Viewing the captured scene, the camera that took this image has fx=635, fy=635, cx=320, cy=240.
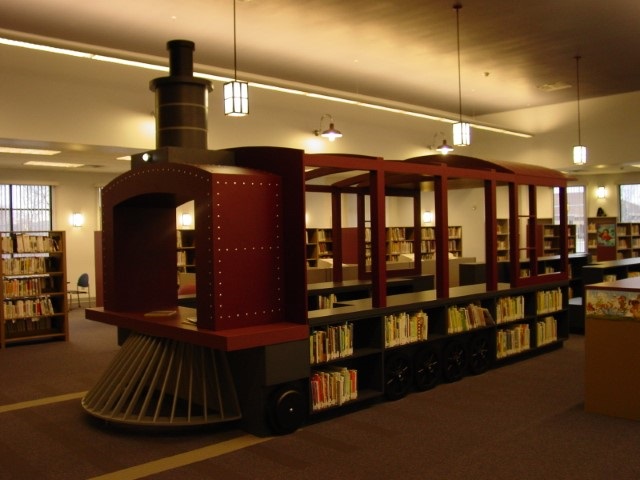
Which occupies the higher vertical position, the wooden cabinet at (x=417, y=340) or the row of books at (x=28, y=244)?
the row of books at (x=28, y=244)

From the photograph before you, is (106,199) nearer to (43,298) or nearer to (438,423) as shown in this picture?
(438,423)

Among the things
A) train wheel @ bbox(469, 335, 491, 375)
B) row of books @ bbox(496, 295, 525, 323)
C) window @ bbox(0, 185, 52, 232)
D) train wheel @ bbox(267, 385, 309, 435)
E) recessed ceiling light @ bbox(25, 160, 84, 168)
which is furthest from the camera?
window @ bbox(0, 185, 52, 232)

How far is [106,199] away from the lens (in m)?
6.42

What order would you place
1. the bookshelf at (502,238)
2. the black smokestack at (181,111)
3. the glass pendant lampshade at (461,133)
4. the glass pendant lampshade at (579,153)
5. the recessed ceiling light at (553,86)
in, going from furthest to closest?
the bookshelf at (502,238) → the recessed ceiling light at (553,86) → the glass pendant lampshade at (579,153) → the glass pendant lampshade at (461,133) → the black smokestack at (181,111)

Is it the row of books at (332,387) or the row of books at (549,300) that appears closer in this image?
the row of books at (332,387)

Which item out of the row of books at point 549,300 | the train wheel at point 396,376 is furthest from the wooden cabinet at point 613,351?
the row of books at point 549,300

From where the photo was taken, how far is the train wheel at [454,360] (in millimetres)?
6723

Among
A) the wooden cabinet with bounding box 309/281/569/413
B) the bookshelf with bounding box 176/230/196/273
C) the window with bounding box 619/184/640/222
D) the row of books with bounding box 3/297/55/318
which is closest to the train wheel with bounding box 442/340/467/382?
A: the wooden cabinet with bounding box 309/281/569/413

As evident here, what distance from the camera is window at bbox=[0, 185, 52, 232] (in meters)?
15.4

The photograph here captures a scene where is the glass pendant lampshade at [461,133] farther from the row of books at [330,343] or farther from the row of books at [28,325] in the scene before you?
the row of books at [28,325]

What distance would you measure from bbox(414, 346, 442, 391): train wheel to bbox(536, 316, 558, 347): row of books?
6.91 ft

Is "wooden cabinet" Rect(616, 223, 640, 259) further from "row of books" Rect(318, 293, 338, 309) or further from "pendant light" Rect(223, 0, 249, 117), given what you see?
"pendant light" Rect(223, 0, 249, 117)

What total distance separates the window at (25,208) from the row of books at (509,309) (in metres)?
11.8

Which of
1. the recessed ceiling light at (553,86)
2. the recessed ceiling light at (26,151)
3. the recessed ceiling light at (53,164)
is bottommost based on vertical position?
the recessed ceiling light at (26,151)
